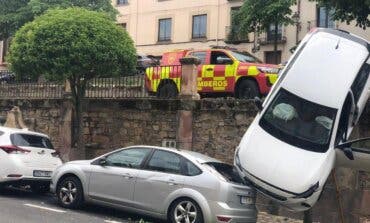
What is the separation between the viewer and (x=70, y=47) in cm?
1438

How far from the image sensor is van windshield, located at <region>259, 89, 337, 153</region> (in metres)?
9.73

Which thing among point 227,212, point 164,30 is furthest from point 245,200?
point 164,30

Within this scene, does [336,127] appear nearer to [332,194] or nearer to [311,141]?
[311,141]

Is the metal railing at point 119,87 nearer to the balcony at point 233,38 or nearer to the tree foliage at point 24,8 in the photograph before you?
the tree foliage at point 24,8

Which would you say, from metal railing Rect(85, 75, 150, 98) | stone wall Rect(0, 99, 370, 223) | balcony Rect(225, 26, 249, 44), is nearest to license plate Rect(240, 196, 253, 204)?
stone wall Rect(0, 99, 370, 223)

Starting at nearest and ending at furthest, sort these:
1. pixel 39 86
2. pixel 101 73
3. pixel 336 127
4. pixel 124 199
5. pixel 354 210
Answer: pixel 336 127, pixel 124 199, pixel 354 210, pixel 101 73, pixel 39 86

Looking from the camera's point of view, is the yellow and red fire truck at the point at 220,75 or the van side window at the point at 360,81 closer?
the van side window at the point at 360,81

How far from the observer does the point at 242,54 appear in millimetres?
16094

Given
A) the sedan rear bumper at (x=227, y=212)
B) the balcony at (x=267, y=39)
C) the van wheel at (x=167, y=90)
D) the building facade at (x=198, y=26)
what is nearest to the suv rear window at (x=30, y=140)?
the van wheel at (x=167, y=90)

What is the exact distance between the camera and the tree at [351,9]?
1192 cm

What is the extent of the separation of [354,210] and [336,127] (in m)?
3.37

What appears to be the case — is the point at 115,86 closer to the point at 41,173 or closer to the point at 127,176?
the point at 41,173

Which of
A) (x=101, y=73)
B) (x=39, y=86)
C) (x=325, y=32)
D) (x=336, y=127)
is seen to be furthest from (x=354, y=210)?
(x=39, y=86)

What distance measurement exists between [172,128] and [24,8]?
19.0 metres
